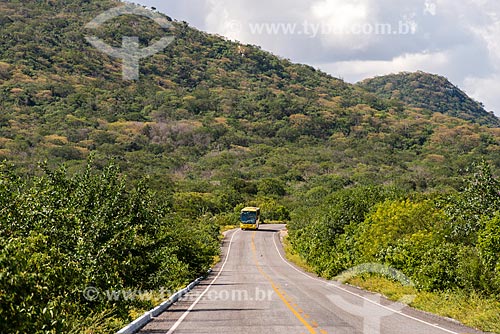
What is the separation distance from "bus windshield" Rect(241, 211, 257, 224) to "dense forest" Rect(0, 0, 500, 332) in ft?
21.5

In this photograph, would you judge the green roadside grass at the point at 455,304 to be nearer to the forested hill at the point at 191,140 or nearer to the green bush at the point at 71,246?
the green bush at the point at 71,246

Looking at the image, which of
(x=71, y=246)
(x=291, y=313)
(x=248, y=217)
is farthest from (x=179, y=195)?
(x=71, y=246)

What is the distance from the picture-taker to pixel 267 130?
636ft

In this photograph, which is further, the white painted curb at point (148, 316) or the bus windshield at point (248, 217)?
the bus windshield at point (248, 217)

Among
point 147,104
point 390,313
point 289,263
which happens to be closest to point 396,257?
point 390,313

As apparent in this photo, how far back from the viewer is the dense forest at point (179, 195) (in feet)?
A: 37.1

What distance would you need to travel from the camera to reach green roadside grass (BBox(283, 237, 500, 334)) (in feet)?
47.6

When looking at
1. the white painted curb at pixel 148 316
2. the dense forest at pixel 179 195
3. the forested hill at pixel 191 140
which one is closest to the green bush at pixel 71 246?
the dense forest at pixel 179 195

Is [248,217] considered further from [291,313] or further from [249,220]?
[291,313]

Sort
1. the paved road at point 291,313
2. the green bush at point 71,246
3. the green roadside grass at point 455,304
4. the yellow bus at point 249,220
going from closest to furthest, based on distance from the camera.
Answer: the green bush at point 71,246 < the paved road at point 291,313 < the green roadside grass at point 455,304 < the yellow bus at point 249,220

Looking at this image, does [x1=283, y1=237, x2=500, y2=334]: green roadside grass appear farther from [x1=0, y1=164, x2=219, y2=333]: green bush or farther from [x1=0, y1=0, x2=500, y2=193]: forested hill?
[x1=0, y1=0, x2=500, y2=193]: forested hill

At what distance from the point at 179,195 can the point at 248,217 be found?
62.4 ft

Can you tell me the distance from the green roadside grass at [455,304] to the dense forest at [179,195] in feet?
1.95

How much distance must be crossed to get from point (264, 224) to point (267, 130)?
9743 centimetres
